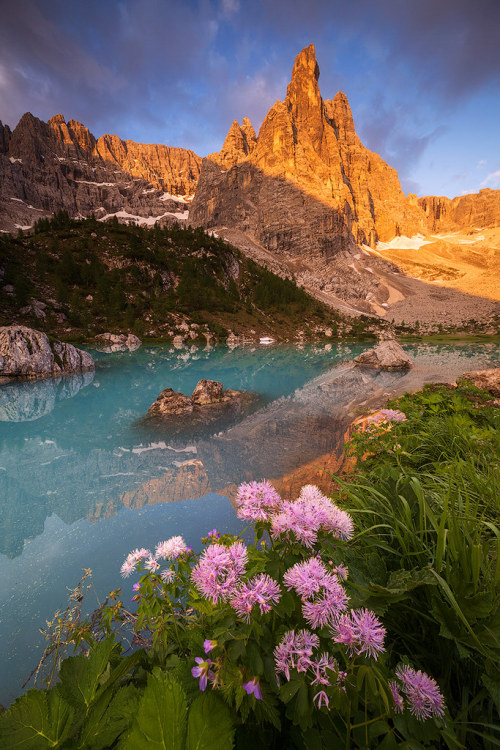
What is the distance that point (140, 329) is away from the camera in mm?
49406

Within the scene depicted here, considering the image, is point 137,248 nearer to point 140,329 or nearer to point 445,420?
point 140,329

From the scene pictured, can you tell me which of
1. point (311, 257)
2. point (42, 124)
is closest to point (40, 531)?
point (311, 257)

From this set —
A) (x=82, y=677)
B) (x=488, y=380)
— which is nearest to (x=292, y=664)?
(x=82, y=677)

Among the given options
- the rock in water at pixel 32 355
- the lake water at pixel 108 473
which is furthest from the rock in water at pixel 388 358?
the rock in water at pixel 32 355

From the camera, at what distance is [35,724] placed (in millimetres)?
915

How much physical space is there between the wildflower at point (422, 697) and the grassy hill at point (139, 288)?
148 ft

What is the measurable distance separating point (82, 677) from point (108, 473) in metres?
8.08

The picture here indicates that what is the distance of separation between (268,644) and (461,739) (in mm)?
1006

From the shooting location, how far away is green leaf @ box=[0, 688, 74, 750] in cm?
90

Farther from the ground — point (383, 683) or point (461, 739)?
point (383, 683)

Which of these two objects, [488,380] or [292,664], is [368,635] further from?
[488,380]

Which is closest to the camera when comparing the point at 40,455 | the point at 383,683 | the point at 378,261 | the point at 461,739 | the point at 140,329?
the point at 383,683

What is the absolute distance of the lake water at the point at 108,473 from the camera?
453 centimetres

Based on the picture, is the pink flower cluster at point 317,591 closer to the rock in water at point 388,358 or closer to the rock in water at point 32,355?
the rock in water at point 32,355
